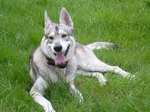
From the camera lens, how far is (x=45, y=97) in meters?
3.63

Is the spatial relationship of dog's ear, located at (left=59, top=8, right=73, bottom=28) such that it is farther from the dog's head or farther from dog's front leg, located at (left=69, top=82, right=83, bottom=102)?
dog's front leg, located at (left=69, top=82, right=83, bottom=102)

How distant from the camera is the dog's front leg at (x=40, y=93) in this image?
3281 mm

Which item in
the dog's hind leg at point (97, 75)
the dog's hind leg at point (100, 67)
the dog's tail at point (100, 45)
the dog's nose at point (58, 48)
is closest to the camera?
the dog's nose at point (58, 48)

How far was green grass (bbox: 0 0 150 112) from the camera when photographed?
3.33 meters

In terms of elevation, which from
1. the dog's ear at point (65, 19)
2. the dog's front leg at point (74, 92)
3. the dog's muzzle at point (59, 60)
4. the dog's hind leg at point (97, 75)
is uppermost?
the dog's ear at point (65, 19)

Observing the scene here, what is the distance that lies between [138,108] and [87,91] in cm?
76

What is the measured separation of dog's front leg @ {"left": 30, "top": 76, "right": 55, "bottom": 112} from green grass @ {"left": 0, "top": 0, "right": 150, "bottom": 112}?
6cm

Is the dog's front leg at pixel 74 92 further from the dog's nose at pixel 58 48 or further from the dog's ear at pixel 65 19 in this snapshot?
the dog's ear at pixel 65 19

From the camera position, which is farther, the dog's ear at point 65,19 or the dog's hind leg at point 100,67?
the dog's hind leg at point 100,67

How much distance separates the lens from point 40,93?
361cm

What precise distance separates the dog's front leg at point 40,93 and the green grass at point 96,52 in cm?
6

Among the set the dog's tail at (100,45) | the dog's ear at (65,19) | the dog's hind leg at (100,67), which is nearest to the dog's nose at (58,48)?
the dog's ear at (65,19)

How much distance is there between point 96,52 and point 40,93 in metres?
1.63

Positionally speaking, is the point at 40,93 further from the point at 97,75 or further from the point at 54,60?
the point at 97,75
